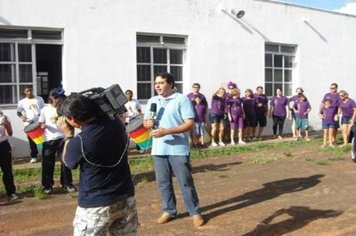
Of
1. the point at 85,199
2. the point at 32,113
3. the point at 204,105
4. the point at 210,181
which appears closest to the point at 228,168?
the point at 210,181

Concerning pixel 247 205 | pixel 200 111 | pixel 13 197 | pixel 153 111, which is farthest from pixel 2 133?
pixel 200 111

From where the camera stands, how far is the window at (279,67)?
17.1 m

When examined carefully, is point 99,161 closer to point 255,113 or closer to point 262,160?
point 262,160

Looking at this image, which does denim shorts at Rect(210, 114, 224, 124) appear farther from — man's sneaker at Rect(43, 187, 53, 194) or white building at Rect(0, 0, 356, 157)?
man's sneaker at Rect(43, 187, 53, 194)

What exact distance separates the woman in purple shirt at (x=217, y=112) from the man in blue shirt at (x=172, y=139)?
8013mm

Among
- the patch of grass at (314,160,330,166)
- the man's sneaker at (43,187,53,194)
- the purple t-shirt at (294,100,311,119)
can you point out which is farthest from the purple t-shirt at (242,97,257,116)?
the man's sneaker at (43,187,53,194)

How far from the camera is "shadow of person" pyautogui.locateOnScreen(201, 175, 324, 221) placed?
6.92 metres

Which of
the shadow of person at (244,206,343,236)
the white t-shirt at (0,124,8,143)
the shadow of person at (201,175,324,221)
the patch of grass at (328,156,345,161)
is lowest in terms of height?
the shadow of person at (244,206,343,236)

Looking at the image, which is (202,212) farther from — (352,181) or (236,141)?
(236,141)

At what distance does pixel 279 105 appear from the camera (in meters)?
15.8

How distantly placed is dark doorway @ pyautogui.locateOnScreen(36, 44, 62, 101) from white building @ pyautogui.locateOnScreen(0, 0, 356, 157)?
3cm

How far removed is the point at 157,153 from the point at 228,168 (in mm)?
4658

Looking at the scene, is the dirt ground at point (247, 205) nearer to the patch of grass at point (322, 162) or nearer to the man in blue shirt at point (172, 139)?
the patch of grass at point (322, 162)

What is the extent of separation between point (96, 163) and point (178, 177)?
7.65ft
